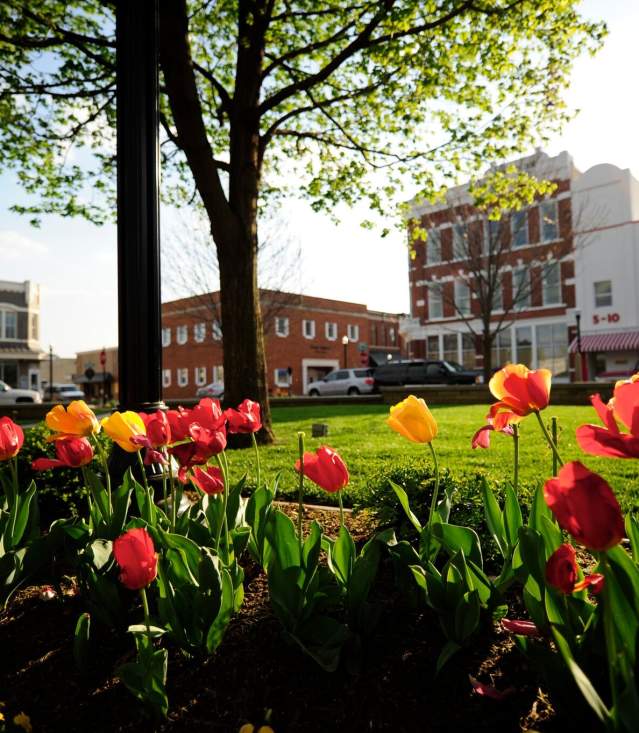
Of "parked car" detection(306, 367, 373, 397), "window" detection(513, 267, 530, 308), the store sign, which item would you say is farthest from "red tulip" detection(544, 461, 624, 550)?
the store sign

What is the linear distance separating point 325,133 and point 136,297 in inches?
333

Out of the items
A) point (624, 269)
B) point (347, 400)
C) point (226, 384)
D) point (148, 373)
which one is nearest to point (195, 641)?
point (148, 373)

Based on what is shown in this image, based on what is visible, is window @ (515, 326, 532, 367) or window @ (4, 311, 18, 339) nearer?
window @ (515, 326, 532, 367)

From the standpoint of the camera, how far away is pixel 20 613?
2.04 m

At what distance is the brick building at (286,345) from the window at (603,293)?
1594 centimetres

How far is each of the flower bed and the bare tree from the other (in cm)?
951

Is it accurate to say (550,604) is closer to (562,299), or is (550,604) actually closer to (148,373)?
(148,373)

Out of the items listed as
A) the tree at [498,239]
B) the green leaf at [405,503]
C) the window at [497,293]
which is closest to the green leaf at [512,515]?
the green leaf at [405,503]

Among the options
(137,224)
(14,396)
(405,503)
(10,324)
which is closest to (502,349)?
(14,396)

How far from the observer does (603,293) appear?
27.8 metres

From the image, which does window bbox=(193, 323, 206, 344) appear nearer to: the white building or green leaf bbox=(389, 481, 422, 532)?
the white building

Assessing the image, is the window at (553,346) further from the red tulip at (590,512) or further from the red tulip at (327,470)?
the red tulip at (590,512)

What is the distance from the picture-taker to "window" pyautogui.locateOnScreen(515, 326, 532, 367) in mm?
31128

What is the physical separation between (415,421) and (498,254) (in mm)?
20748
